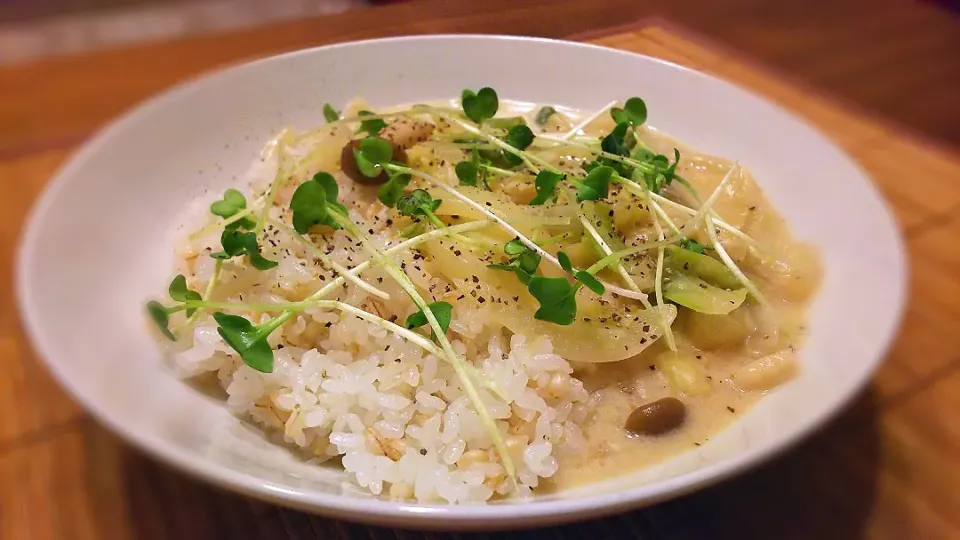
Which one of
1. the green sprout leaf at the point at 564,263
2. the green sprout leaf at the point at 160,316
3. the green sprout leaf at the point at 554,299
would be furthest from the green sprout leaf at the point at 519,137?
the green sprout leaf at the point at 160,316

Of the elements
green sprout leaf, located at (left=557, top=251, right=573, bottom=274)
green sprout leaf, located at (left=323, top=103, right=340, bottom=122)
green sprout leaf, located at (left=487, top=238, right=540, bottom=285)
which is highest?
green sprout leaf, located at (left=323, top=103, right=340, bottom=122)

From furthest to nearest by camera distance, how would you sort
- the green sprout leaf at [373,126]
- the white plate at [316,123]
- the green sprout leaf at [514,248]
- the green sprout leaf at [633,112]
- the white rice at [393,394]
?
the green sprout leaf at [633,112]
the green sprout leaf at [373,126]
the green sprout leaf at [514,248]
the white rice at [393,394]
the white plate at [316,123]

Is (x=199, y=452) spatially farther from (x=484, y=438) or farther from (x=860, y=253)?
(x=860, y=253)

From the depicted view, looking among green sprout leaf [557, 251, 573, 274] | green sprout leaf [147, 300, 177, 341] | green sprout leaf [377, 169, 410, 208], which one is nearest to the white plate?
green sprout leaf [147, 300, 177, 341]

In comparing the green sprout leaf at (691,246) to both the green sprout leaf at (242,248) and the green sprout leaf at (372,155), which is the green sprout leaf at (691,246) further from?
the green sprout leaf at (242,248)

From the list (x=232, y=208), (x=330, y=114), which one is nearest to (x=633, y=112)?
(x=330, y=114)

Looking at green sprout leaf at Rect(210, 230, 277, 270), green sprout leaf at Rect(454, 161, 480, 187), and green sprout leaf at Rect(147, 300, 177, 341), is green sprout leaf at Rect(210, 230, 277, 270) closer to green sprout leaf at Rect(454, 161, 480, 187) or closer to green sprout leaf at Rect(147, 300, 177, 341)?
green sprout leaf at Rect(147, 300, 177, 341)
